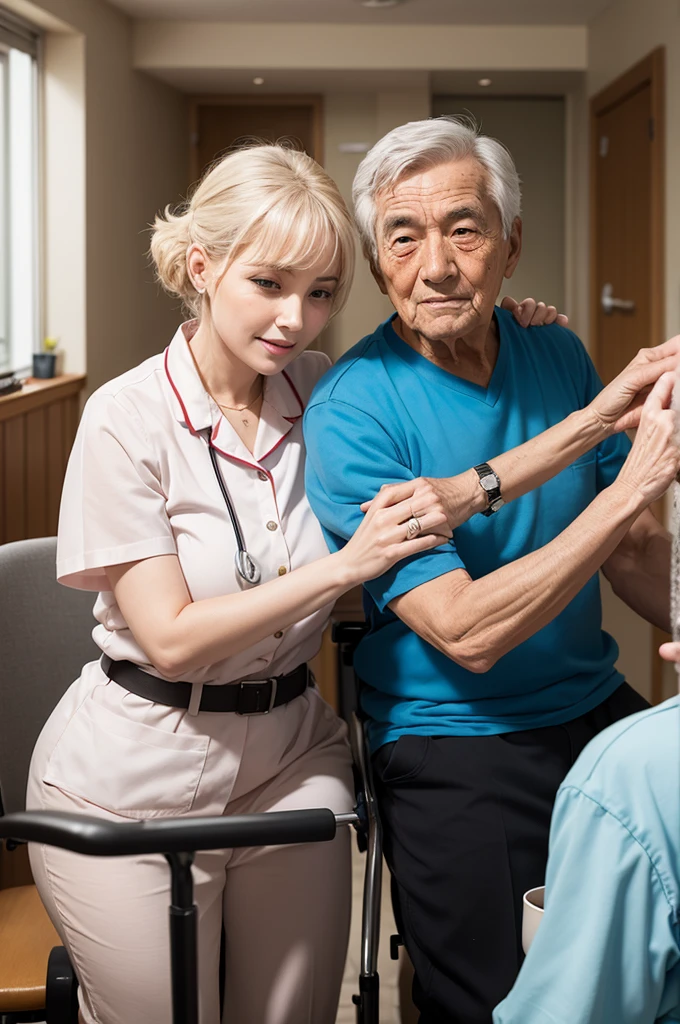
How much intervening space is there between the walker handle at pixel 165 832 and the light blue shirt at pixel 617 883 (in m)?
0.21

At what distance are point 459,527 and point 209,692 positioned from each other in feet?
1.37

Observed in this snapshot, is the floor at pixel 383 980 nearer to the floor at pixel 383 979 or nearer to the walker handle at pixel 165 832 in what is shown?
the floor at pixel 383 979

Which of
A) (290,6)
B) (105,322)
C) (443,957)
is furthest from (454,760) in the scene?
(290,6)

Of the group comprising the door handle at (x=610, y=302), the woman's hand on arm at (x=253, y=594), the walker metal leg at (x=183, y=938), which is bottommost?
the walker metal leg at (x=183, y=938)

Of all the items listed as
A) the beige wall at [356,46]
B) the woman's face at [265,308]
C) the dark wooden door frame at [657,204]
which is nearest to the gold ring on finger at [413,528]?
the woman's face at [265,308]

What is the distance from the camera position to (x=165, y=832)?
0.80 metres

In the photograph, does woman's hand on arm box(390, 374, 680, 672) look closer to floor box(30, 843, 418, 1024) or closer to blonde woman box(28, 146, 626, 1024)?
blonde woman box(28, 146, 626, 1024)

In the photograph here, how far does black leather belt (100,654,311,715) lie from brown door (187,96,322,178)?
496 centimetres

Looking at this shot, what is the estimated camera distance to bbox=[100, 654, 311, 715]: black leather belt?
144cm

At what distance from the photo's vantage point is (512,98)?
Result: 19.9ft

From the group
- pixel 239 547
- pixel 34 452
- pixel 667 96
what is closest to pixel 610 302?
pixel 667 96

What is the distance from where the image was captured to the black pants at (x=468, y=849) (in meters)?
1.36

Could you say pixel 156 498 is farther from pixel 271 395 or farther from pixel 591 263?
pixel 591 263

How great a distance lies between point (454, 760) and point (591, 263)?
4335 mm
